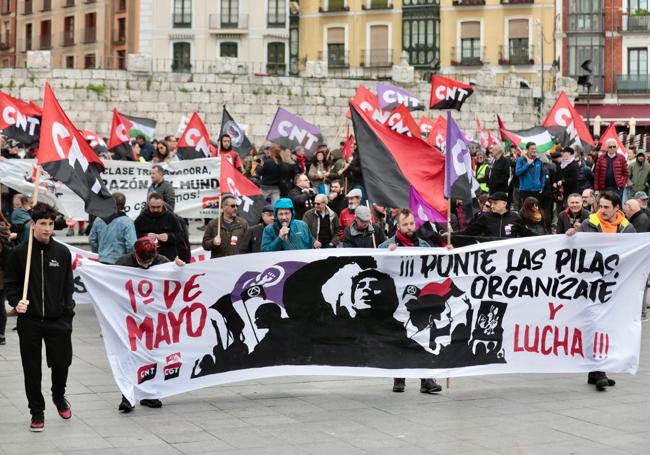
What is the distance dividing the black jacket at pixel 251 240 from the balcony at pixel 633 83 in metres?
47.3

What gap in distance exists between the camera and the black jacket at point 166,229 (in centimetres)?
1320

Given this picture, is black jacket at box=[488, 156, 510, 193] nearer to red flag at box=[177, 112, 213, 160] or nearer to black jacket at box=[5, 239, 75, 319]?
red flag at box=[177, 112, 213, 160]

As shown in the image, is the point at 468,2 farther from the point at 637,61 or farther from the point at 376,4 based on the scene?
the point at 637,61

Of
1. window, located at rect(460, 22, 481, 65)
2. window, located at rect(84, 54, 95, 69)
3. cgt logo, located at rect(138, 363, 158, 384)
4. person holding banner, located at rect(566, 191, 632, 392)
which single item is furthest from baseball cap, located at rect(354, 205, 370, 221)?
window, located at rect(84, 54, 95, 69)

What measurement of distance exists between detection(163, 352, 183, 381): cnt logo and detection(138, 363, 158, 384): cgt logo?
→ 0.09 meters

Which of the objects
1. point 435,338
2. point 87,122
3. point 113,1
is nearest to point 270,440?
point 435,338

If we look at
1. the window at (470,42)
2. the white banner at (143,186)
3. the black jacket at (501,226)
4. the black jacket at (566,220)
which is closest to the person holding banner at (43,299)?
the black jacket at (501,226)

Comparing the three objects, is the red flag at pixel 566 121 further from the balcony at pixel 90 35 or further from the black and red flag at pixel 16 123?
the balcony at pixel 90 35

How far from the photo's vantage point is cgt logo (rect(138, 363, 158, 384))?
9250 mm

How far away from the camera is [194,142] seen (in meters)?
21.9

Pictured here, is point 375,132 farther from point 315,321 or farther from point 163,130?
point 163,130

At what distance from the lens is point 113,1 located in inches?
2485

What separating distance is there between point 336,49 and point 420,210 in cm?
5095

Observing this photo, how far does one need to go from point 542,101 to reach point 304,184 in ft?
116
